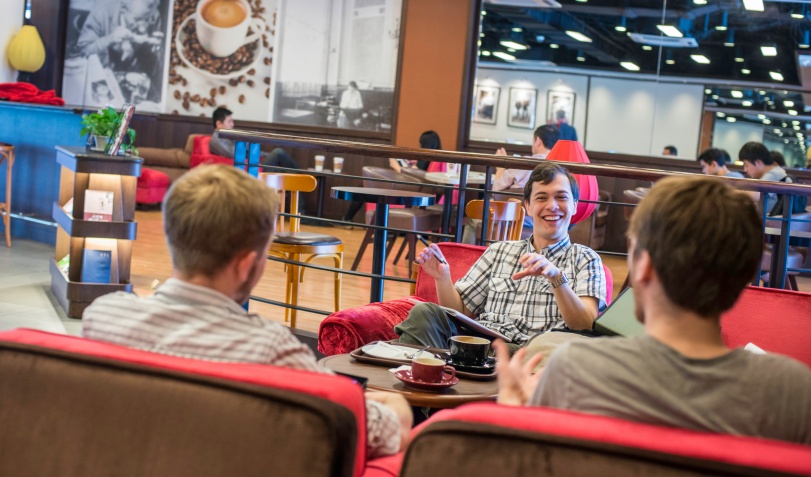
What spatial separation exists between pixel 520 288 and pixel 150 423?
84.0 inches

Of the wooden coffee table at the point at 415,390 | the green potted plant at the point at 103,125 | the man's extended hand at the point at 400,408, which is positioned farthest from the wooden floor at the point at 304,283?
the man's extended hand at the point at 400,408

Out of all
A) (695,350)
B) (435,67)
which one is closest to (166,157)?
(435,67)

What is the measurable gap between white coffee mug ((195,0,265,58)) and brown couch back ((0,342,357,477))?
10315 millimetres

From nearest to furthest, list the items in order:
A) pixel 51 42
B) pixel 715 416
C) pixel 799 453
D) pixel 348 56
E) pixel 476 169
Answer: pixel 799 453 → pixel 715 416 → pixel 476 169 → pixel 348 56 → pixel 51 42

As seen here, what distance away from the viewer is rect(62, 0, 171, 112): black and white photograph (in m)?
11.8

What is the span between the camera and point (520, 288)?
338cm

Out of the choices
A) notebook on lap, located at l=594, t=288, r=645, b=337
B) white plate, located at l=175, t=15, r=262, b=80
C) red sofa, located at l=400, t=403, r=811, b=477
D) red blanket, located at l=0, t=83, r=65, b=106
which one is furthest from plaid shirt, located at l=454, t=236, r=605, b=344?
white plate, located at l=175, t=15, r=262, b=80

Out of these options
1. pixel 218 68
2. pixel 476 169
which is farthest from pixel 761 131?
pixel 218 68

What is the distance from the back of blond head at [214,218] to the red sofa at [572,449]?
46 cm

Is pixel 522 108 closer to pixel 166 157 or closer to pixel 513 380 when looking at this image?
pixel 166 157

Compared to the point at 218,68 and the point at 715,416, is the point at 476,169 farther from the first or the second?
the point at 715,416

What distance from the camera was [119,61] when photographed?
11.9 m

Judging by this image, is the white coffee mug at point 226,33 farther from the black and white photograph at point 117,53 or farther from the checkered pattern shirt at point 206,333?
the checkered pattern shirt at point 206,333

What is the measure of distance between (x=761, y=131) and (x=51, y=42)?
8846 millimetres
